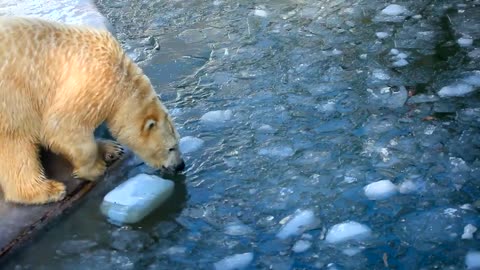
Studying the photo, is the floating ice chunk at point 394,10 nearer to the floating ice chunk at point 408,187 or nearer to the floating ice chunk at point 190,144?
the floating ice chunk at point 190,144

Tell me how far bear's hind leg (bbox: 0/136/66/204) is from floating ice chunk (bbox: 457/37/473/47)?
3.06m

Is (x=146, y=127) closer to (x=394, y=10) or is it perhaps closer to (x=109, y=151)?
(x=109, y=151)

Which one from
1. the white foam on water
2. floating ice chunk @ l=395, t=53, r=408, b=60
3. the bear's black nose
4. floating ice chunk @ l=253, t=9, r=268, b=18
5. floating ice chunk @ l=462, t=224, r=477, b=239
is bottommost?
floating ice chunk @ l=395, t=53, r=408, b=60

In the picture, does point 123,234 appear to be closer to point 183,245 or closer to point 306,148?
point 183,245

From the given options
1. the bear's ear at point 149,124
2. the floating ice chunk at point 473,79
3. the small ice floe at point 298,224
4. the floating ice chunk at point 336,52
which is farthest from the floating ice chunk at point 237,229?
the floating ice chunk at point 336,52

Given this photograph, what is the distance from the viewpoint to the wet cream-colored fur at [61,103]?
4141mm

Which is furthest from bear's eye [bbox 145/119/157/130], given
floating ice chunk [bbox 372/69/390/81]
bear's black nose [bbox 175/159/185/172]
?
floating ice chunk [bbox 372/69/390/81]

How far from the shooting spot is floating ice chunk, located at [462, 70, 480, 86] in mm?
5090

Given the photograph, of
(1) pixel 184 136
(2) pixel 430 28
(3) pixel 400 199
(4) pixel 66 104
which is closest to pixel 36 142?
(4) pixel 66 104

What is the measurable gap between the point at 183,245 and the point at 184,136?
44.8 inches

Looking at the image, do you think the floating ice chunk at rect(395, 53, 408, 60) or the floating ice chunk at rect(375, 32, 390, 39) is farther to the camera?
the floating ice chunk at rect(375, 32, 390, 39)

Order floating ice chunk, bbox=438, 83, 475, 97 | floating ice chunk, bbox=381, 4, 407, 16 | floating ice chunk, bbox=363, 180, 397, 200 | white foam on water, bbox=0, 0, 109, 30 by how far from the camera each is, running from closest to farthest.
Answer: floating ice chunk, bbox=363, 180, 397, 200 → floating ice chunk, bbox=438, 83, 475, 97 → white foam on water, bbox=0, 0, 109, 30 → floating ice chunk, bbox=381, 4, 407, 16

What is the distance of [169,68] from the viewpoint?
5.87 metres

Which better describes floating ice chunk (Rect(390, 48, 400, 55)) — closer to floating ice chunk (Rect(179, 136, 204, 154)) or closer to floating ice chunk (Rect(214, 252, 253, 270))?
floating ice chunk (Rect(179, 136, 204, 154))
